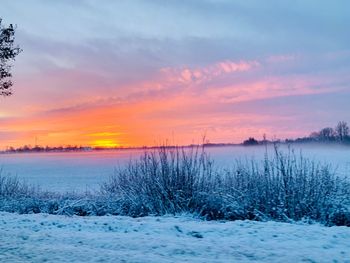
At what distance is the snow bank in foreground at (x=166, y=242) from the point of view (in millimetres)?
6045

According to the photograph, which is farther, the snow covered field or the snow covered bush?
the snow covered field

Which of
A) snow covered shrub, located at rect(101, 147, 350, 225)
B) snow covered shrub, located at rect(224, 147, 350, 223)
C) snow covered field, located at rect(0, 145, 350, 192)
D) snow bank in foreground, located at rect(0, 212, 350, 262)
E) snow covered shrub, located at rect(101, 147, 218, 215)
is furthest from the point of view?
snow covered field, located at rect(0, 145, 350, 192)

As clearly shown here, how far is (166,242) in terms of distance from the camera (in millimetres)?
7023

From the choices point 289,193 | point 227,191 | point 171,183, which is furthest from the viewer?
point 171,183

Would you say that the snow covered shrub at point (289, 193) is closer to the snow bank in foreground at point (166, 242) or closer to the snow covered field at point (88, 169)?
the snow covered field at point (88, 169)

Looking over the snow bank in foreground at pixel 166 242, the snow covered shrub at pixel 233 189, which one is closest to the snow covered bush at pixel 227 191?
the snow covered shrub at pixel 233 189

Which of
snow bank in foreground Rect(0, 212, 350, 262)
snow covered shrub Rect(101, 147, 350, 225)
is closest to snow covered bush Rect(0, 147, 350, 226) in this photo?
Answer: snow covered shrub Rect(101, 147, 350, 225)

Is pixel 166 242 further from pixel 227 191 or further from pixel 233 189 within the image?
pixel 227 191

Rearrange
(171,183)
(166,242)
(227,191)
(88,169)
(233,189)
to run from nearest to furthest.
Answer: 1. (166,242)
2. (233,189)
3. (227,191)
4. (171,183)
5. (88,169)

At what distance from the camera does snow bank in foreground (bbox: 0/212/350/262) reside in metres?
6.04

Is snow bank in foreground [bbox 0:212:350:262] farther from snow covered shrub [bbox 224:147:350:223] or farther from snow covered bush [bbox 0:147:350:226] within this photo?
snow covered bush [bbox 0:147:350:226]

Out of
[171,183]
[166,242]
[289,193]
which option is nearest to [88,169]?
[171,183]

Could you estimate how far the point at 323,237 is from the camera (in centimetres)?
736

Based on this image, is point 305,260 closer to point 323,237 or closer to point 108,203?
point 323,237
